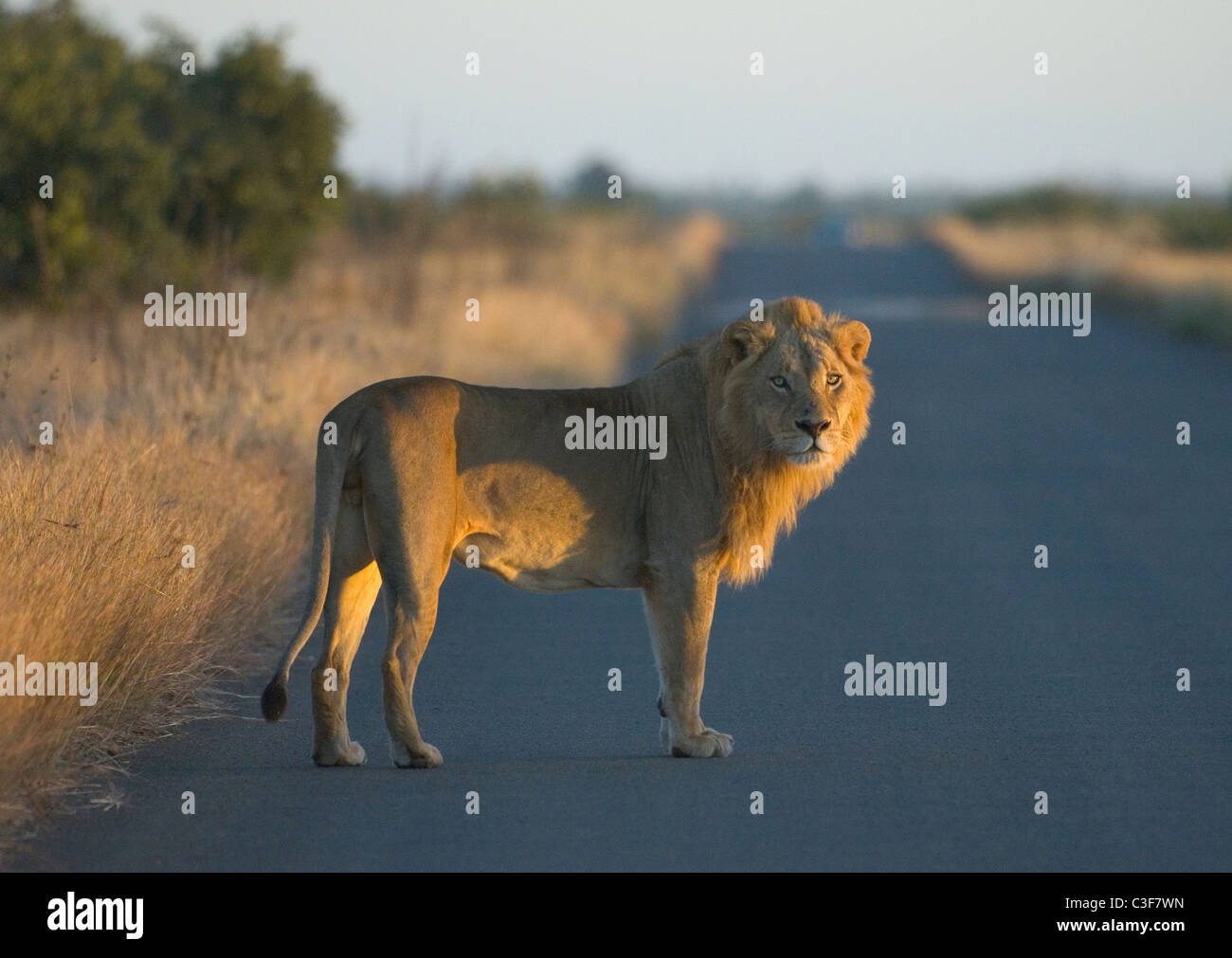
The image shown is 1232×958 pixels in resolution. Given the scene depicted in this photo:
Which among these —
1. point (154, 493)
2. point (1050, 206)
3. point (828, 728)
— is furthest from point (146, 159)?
point (1050, 206)

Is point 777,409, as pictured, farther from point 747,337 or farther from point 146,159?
point 146,159

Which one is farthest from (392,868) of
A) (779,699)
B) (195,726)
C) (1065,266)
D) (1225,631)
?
(1065,266)

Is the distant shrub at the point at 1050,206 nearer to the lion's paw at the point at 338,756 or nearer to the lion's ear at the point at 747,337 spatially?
the lion's ear at the point at 747,337

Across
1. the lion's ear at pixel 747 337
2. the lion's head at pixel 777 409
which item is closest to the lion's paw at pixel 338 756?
the lion's head at pixel 777 409

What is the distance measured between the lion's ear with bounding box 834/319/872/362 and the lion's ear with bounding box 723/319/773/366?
0.29m

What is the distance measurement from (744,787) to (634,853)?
98 centimetres

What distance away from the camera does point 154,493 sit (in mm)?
9336

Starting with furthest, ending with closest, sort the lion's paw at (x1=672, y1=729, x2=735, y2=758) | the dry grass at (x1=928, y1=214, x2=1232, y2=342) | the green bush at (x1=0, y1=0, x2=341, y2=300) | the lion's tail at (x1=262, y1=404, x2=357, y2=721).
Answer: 1. the dry grass at (x1=928, y1=214, x2=1232, y2=342)
2. the green bush at (x1=0, y1=0, x2=341, y2=300)
3. the lion's paw at (x1=672, y1=729, x2=735, y2=758)
4. the lion's tail at (x1=262, y1=404, x2=357, y2=721)

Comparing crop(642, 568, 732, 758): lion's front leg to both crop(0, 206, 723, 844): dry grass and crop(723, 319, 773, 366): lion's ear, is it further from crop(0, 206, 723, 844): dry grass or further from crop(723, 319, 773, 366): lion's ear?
crop(0, 206, 723, 844): dry grass

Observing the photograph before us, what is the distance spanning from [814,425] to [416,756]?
2041mm

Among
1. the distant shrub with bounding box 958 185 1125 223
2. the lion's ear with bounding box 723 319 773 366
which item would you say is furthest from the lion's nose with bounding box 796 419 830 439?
the distant shrub with bounding box 958 185 1125 223

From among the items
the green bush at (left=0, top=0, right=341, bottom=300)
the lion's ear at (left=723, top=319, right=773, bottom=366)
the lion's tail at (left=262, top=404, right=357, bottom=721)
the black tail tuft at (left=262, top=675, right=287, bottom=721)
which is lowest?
the black tail tuft at (left=262, top=675, right=287, bottom=721)

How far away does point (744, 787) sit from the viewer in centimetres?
700

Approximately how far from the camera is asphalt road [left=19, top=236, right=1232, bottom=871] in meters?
6.25
